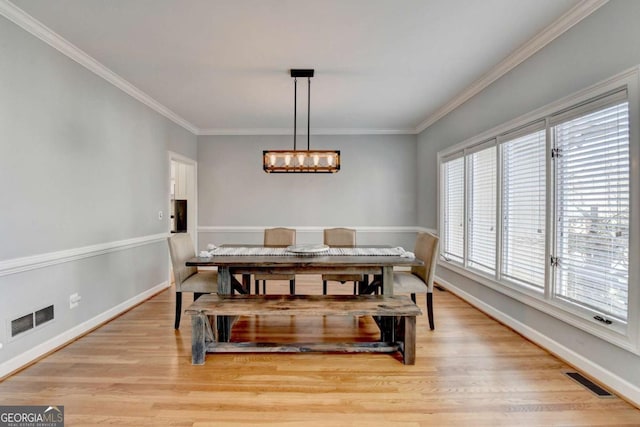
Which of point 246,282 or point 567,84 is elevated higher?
point 567,84

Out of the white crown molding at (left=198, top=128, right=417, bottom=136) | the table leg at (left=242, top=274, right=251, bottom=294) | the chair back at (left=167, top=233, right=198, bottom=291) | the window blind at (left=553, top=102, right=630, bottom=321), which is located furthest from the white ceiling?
the table leg at (left=242, top=274, right=251, bottom=294)

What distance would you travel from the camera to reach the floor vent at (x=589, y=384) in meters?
1.93

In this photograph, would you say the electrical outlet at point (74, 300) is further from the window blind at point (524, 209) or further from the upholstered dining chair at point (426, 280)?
the window blind at point (524, 209)

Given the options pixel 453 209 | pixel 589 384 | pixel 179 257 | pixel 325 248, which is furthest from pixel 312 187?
pixel 589 384

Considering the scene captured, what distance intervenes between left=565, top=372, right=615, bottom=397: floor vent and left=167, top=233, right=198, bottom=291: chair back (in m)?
3.21

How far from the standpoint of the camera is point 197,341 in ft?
7.48

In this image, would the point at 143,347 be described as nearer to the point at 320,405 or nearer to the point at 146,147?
the point at 320,405

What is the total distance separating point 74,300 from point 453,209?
14.4ft

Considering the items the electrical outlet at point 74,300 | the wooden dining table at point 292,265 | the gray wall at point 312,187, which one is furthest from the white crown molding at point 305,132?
the electrical outlet at point 74,300

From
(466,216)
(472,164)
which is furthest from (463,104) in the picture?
(466,216)

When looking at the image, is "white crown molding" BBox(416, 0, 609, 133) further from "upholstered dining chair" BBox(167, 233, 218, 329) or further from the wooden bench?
"upholstered dining chair" BBox(167, 233, 218, 329)

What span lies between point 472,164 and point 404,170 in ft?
5.90

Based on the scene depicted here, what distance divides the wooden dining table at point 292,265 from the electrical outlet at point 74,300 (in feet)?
3.52

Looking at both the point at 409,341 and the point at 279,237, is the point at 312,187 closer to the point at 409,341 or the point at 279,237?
the point at 279,237
